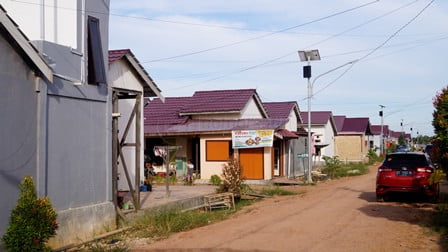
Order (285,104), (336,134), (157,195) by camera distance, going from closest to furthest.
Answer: (157,195), (285,104), (336,134)

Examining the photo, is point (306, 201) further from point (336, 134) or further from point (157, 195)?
point (336, 134)

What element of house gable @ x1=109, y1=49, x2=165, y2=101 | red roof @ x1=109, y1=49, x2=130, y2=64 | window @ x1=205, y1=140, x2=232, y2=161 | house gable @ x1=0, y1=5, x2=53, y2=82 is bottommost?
window @ x1=205, y1=140, x2=232, y2=161

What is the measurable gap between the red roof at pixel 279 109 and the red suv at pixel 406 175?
18700 mm

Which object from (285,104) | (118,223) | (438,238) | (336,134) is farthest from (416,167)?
(336,134)

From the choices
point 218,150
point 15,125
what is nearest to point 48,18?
point 15,125

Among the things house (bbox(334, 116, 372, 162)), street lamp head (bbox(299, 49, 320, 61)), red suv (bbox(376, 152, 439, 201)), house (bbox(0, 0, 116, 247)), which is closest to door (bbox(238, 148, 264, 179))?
street lamp head (bbox(299, 49, 320, 61))

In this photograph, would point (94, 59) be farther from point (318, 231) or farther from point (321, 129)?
point (321, 129)

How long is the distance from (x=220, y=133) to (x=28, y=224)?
19.3 m

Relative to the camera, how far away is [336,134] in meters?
54.7

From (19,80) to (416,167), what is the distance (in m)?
12.2

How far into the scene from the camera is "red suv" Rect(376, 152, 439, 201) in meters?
16.8

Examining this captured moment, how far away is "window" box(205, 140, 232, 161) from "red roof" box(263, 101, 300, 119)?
793 cm

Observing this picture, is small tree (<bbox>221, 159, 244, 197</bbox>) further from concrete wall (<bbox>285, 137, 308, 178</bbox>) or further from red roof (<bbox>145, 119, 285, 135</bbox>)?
concrete wall (<bbox>285, 137, 308, 178</bbox>)

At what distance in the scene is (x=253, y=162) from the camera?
2875 cm
